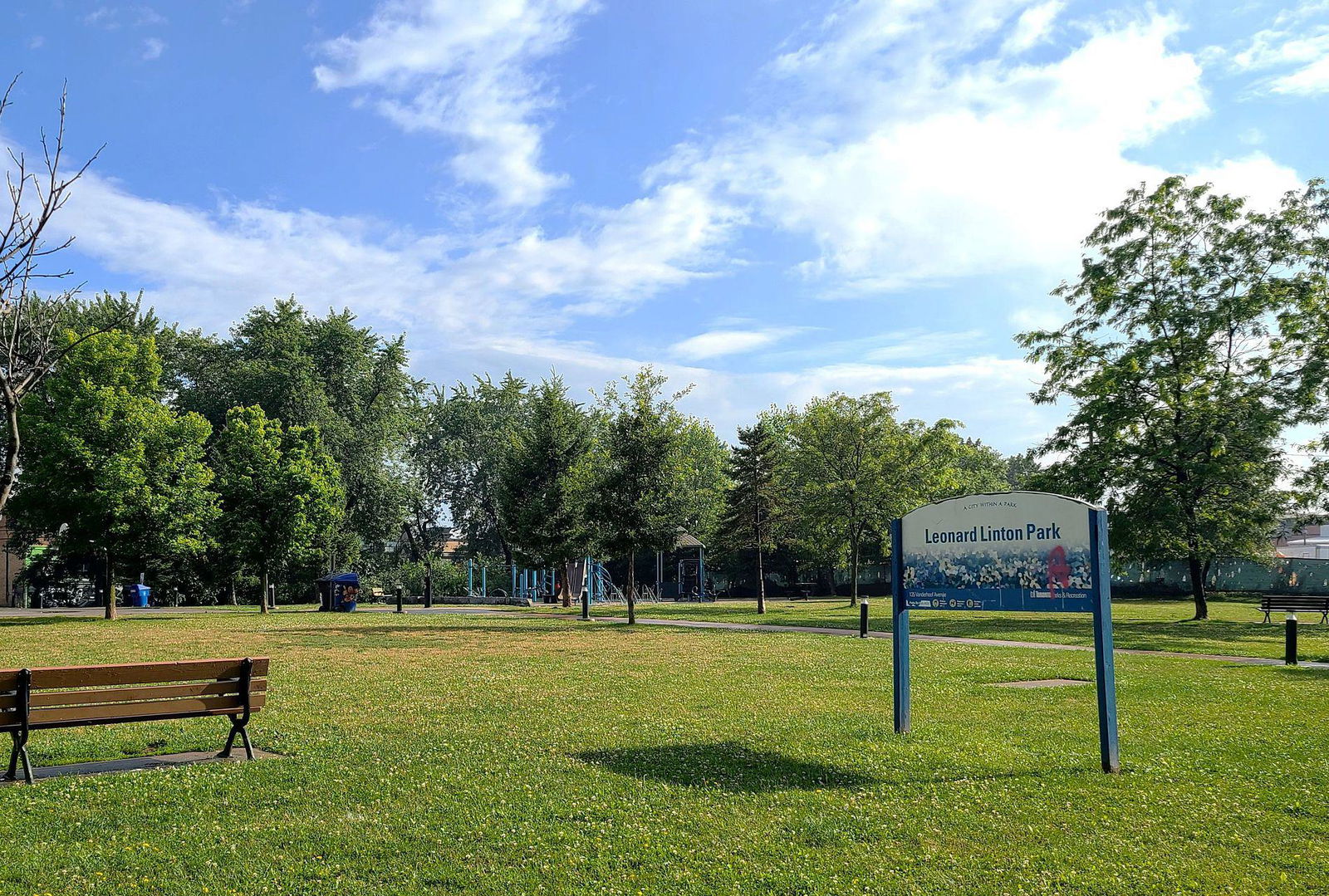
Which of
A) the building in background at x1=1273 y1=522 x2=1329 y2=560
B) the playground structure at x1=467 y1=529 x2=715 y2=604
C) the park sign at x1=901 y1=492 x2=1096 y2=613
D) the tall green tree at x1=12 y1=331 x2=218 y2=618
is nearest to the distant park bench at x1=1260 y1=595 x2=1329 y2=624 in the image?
the park sign at x1=901 y1=492 x2=1096 y2=613

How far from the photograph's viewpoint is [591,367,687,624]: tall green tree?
3072 centimetres

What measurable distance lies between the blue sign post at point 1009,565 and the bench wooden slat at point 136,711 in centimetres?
655

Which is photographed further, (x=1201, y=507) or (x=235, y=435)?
(x=235, y=435)

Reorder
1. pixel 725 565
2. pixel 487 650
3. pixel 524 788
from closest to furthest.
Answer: pixel 524 788 < pixel 487 650 < pixel 725 565

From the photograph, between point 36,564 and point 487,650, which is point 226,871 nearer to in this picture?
point 487,650

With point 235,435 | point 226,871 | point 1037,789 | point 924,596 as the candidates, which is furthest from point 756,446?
point 226,871

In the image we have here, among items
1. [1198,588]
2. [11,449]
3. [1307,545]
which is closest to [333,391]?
[1198,588]

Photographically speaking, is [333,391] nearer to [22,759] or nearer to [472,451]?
[472,451]

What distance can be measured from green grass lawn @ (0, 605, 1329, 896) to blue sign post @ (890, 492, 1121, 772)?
871 millimetres

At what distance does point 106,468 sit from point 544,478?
19.1 m

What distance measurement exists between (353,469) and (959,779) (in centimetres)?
5168

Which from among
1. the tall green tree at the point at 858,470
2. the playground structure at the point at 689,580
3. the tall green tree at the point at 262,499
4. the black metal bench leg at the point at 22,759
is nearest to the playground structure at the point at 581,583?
the playground structure at the point at 689,580

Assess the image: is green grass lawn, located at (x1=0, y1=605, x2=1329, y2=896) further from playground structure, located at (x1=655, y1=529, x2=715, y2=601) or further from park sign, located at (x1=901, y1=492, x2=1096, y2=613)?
playground structure, located at (x1=655, y1=529, x2=715, y2=601)

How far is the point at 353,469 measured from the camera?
55.0m
